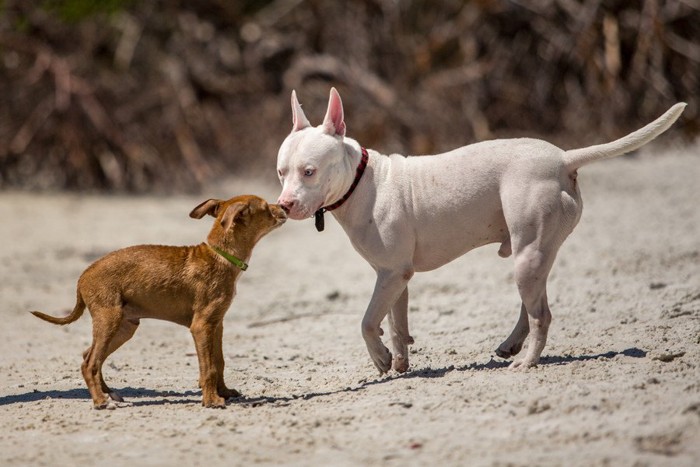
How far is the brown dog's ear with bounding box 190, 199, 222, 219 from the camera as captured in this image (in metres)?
5.69

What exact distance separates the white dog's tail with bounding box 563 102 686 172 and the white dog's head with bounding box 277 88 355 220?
124 centimetres

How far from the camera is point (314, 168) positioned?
18.4 feet

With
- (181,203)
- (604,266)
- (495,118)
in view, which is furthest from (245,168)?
(604,266)

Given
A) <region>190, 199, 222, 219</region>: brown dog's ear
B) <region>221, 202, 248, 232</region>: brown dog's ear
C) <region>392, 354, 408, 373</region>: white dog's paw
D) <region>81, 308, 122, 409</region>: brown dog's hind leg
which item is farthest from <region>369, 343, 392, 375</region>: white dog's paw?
<region>81, 308, 122, 409</region>: brown dog's hind leg

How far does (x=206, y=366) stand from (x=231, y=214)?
0.82 meters

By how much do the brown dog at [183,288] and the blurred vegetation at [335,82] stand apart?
1029 centimetres

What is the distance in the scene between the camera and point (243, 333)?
7.87 meters

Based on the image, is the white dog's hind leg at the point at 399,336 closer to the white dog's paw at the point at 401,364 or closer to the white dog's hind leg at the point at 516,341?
the white dog's paw at the point at 401,364

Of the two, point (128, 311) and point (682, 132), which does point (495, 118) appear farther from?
point (128, 311)

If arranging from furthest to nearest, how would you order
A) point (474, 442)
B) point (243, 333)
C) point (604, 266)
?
point (604, 266) → point (243, 333) → point (474, 442)

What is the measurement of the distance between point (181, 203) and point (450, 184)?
32.9 ft

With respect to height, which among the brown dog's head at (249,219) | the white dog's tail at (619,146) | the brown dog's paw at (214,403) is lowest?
the brown dog's paw at (214,403)

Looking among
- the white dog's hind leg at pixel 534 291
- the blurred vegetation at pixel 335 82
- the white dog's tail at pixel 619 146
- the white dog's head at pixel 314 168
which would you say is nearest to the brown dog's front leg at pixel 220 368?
the white dog's head at pixel 314 168

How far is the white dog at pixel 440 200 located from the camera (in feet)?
18.2
